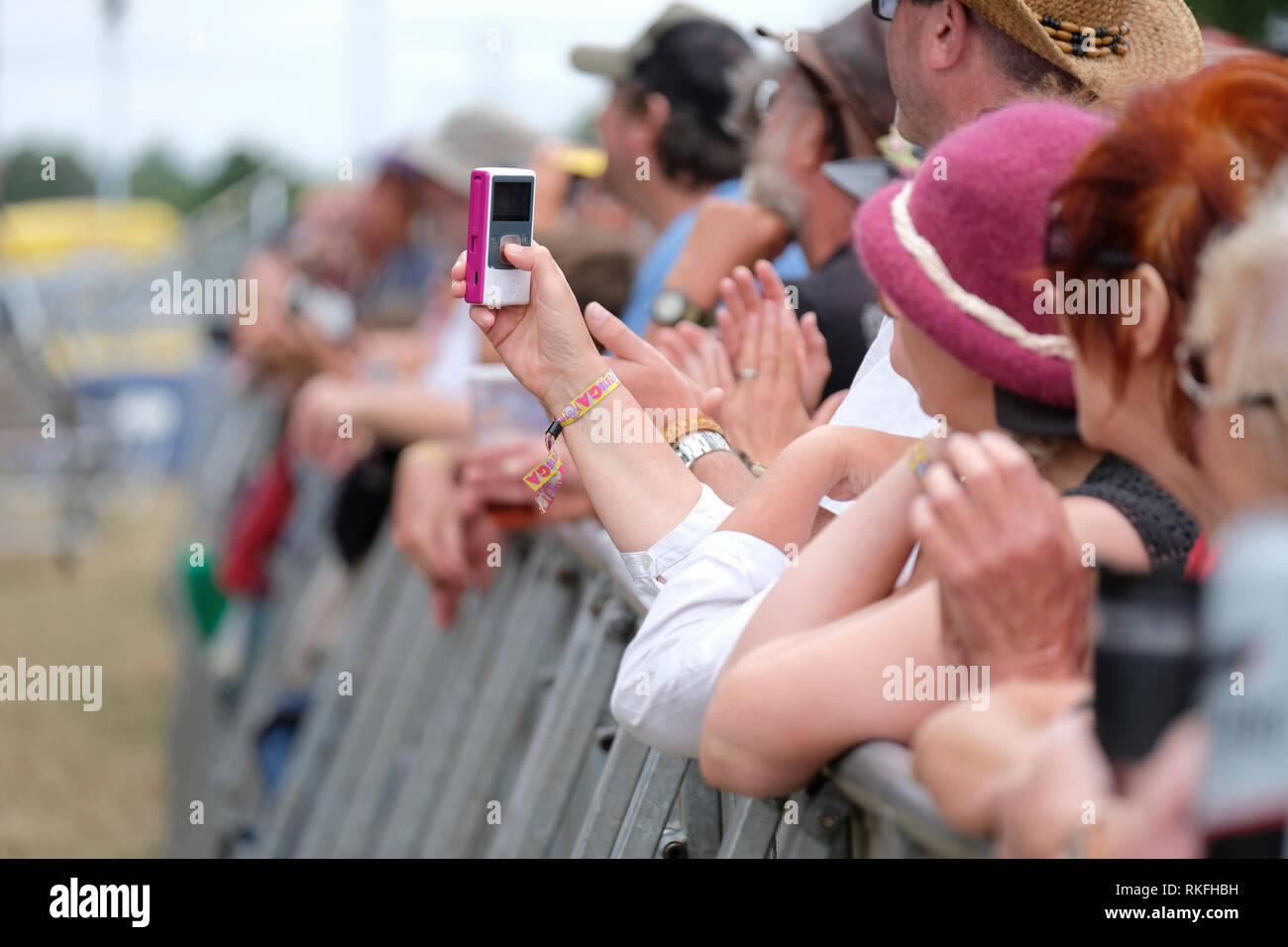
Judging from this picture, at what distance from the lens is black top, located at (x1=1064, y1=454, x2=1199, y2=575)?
1.69 metres

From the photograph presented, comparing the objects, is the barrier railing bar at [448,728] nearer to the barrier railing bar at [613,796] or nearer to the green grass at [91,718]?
the barrier railing bar at [613,796]

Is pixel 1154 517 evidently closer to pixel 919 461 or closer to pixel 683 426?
pixel 919 461

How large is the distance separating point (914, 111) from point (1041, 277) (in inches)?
Answer: 35.9

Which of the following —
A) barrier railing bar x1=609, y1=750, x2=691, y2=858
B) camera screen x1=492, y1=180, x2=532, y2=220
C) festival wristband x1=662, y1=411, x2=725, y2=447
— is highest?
camera screen x1=492, y1=180, x2=532, y2=220

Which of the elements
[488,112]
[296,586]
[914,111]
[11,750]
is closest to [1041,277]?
[914,111]

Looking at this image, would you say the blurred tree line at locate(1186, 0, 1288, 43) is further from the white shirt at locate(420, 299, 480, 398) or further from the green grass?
the green grass

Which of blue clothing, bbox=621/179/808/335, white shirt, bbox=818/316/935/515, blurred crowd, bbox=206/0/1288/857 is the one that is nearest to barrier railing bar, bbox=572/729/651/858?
blurred crowd, bbox=206/0/1288/857

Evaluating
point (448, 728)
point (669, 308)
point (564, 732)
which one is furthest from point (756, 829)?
point (448, 728)

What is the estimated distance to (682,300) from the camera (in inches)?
145

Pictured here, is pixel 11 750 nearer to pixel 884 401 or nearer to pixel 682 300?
pixel 682 300

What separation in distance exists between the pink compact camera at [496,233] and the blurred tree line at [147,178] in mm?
28715

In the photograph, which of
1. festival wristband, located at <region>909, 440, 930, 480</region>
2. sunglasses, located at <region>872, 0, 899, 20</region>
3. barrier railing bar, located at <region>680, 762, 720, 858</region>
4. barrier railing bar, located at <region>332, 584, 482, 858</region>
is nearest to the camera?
festival wristband, located at <region>909, 440, 930, 480</region>

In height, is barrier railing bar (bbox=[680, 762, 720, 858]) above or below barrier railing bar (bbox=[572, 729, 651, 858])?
above

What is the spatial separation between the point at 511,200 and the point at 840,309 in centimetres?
103
